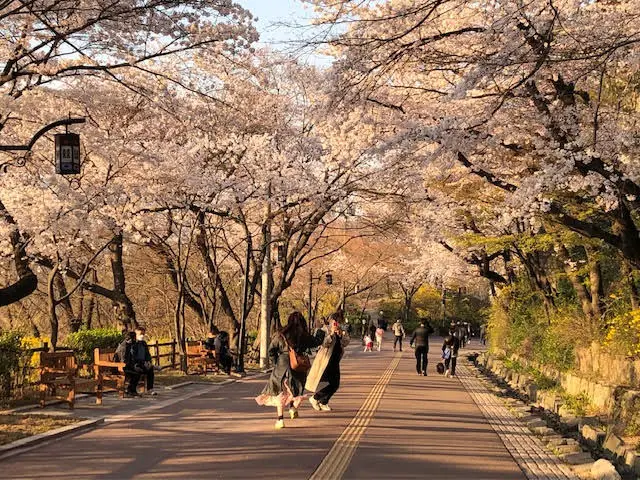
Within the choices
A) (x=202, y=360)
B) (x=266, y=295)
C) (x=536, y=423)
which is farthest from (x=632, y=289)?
(x=266, y=295)

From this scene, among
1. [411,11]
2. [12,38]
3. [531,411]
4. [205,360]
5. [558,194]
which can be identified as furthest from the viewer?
[205,360]

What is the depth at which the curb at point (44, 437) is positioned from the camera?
977 cm

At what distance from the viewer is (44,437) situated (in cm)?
1081

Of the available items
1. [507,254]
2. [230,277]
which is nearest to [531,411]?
[507,254]

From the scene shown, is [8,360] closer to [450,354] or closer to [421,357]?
[421,357]

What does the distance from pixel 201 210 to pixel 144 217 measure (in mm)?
2870

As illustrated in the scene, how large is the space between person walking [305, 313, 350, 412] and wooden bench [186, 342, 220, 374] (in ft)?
35.9

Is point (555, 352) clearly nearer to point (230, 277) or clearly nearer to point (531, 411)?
point (531, 411)

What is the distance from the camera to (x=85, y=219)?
73.9 feet

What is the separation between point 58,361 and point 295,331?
559 centimetres

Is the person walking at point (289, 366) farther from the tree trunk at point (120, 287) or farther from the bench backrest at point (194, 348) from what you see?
the tree trunk at point (120, 287)

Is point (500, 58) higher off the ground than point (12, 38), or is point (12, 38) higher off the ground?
point (12, 38)

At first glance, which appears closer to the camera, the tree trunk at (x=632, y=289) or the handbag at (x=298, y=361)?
the handbag at (x=298, y=361)

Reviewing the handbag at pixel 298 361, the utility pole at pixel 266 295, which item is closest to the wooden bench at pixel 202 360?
the utility pole at pixel 266 295
